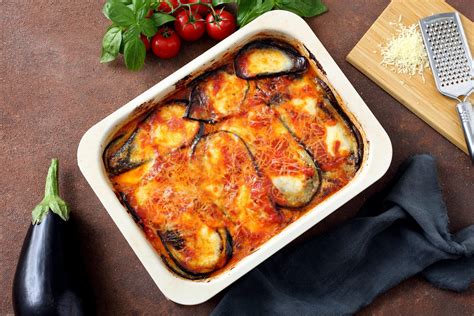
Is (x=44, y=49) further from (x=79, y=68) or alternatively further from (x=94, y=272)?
(x=94, y=272)

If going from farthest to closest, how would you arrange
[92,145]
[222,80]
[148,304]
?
[148,304] → [222,80] → [92,145]

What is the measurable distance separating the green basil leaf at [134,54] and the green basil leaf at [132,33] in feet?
0.04

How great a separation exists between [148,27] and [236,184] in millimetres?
789

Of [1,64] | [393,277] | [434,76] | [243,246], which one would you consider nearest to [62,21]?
[1,64]

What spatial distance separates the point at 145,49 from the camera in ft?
8.59

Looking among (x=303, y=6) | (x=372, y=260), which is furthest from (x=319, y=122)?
(x=372, y=260)

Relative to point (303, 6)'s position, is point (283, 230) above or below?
below

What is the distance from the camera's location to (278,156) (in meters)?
2.43

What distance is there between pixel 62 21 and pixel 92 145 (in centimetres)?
84

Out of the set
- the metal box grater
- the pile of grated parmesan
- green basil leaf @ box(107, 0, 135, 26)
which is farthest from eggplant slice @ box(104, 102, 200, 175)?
the metal box grater

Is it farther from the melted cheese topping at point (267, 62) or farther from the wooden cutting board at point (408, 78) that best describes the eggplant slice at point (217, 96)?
the wooden cutting board at point (408, 78)

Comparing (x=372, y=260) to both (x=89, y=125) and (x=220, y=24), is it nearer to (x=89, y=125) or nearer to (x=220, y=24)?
(x=220, y=24)

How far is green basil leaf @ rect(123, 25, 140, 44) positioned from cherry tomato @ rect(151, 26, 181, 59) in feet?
0.50

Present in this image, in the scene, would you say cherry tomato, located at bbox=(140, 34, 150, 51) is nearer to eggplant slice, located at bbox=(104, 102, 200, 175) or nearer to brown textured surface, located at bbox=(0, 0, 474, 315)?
brown textured surface, located at bbox=(0, 0, 474, 315)
